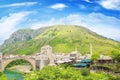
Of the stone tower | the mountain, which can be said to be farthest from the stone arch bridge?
the mountain

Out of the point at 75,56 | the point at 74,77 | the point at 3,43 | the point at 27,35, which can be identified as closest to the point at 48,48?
the point at 75,56

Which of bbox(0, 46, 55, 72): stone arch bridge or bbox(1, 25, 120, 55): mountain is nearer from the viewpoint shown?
bbox(0, 46, 55, 72): stone arch bridge

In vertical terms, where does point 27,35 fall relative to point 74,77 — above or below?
above

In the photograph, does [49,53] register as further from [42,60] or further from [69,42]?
[69,42]

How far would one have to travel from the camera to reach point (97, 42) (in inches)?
2702

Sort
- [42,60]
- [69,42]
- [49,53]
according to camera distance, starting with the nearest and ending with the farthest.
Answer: [42,60] → [49,53] → [69,42]

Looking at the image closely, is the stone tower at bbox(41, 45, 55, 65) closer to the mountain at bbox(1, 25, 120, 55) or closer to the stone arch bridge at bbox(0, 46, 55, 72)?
the stone arch bridge at bbox(0, 46, 55, 72)

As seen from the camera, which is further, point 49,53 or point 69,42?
point 69,42

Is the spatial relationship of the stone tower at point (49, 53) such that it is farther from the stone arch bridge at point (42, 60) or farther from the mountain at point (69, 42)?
the mountain at point (69, 42)

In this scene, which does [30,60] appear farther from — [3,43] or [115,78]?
[3,43]

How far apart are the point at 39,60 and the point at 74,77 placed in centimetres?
2532

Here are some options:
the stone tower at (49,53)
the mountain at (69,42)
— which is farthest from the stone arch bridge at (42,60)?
the mountain at (69,42)

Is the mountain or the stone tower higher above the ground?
the mountain

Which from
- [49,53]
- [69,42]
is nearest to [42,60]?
[49,53]
